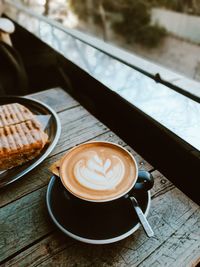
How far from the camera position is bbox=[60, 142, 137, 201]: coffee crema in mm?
871

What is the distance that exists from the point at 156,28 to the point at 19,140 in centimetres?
1682

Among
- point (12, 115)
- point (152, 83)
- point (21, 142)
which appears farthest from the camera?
point (152, 83)

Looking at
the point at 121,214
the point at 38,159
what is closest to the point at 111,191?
the point at 121,214

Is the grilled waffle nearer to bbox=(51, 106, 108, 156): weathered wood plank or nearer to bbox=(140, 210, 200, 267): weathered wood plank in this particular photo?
bbox=(51, 106, 108, 156): weathered wood plank

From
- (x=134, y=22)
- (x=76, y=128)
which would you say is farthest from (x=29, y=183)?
(x=134, y=22)

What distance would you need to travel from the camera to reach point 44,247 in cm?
91

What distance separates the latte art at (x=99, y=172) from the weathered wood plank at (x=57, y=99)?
72 cm

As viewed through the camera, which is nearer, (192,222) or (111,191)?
(111,191)

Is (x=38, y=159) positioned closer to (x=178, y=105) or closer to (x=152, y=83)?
(x=178, y=105)

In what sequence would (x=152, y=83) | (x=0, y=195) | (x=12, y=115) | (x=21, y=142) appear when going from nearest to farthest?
(x=0, y=195) < (x=21, y=142) < (x=12, y=115) < (x=152, y=83)

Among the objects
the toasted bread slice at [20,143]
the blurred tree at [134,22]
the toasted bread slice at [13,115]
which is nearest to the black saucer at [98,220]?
the toasted bread slice at [20,143]

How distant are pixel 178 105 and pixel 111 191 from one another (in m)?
0.85

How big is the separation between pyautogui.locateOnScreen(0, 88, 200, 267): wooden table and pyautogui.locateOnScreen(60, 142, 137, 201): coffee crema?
20 cm

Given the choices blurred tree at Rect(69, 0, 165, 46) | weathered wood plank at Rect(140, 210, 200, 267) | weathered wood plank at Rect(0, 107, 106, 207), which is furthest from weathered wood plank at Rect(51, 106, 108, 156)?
blurred tree at Rect(69, 0, 165, 46)
